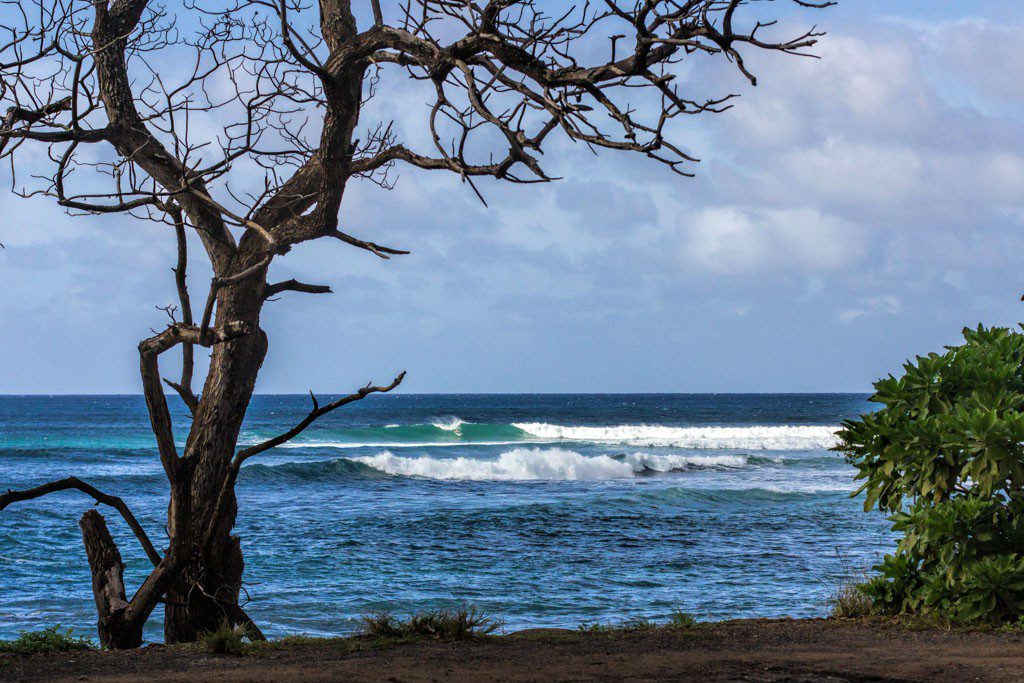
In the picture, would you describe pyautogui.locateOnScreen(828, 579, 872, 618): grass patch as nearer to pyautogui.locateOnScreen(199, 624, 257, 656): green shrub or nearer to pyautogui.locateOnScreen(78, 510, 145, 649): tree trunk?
pyautogui.locateOnScreen(199, 624, 257, 656): green shrub

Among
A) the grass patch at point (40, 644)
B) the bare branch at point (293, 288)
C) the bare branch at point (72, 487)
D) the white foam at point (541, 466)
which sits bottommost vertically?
the white foam at point (541, 466)

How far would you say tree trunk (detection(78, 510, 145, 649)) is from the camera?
6.35 meters

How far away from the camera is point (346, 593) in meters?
11.3

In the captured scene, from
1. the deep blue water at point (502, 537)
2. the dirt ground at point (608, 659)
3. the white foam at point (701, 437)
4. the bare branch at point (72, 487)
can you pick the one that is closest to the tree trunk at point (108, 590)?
the bare branch at point (72, 487)

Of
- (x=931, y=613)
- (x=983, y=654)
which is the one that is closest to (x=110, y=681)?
(x=983, y=654)

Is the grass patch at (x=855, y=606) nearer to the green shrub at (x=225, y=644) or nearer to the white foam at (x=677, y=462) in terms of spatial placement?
the green shrub at (x=225, y=644)

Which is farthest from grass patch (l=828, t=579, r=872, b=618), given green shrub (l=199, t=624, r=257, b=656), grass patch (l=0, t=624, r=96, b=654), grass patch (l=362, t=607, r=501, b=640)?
grass patch (l=0, t=624, r=96, b=654)

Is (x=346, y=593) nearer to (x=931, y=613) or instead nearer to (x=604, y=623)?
(x=604, y=623)

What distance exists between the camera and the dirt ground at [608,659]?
15.0 feet

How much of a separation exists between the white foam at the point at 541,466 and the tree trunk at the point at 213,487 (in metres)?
20.8

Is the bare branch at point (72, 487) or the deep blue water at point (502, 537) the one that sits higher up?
the bare branch at point (72, 487)

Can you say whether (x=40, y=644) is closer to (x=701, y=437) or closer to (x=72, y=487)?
(x=72, y=487)

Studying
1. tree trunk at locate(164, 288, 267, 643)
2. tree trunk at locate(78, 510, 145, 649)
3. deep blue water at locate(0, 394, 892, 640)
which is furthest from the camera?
deep blue water at locate(0, 394, 892, 640)

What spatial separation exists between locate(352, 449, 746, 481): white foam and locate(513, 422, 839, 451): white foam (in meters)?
6.82
